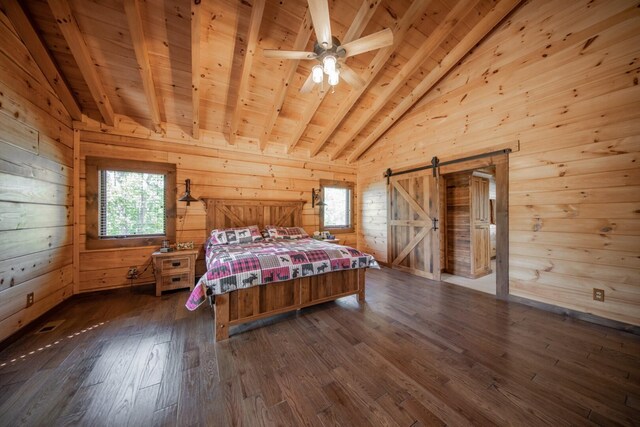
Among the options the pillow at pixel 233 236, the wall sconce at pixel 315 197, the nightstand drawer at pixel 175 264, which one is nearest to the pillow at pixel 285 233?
the pillow at pixel 233 236

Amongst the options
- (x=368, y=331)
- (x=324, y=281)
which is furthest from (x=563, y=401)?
(x=324, y=281)

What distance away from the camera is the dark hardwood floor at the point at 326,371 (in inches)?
52.9

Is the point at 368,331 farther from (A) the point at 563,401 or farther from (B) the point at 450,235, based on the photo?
(B) the point at 450,235

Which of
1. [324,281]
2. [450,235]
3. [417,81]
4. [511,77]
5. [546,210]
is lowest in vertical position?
[324,281]

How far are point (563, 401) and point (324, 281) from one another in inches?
81.3

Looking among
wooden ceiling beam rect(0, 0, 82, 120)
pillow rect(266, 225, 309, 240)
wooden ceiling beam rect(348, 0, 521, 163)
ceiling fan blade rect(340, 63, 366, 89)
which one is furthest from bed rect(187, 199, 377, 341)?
wooden ceiling beam rect(348, 0, 521, 163)

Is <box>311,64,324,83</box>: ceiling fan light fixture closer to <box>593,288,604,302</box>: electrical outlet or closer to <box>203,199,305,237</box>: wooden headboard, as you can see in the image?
<box>203,199,305,237</box>: wooden headboard

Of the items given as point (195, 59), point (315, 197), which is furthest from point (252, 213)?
point (195, 59)

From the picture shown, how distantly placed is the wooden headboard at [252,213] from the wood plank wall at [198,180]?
5.2 inches

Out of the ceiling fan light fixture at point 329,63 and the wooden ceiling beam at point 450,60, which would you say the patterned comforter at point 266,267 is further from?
the wooden ceiling beam at point 450,60

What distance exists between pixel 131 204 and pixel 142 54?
222 centimetres

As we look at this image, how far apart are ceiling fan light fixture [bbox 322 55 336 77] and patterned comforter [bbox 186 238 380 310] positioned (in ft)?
6.53

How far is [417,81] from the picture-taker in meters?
3.59

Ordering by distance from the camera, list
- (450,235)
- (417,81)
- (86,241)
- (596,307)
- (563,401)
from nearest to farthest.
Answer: (563,401) < (596,307) < (86,241) < (417,81) < (450,235)
